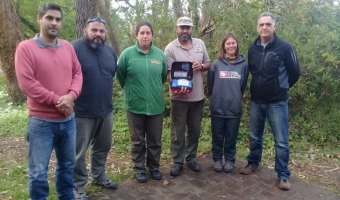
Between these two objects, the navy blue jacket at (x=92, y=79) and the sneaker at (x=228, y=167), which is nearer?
the navy blue jacket at (x=92, y=79)

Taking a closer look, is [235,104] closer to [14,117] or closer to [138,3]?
[138,3]

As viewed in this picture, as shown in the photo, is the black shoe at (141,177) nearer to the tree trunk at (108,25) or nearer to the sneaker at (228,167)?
the sneaker at (228,167)

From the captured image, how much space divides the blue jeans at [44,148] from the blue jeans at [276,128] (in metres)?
2.55

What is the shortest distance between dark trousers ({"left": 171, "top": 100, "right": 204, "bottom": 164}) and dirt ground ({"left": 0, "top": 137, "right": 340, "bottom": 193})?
0.59 m

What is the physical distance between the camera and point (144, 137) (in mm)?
4664

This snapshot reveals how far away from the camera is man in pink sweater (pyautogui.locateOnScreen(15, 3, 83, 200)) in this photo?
3160 millimetres

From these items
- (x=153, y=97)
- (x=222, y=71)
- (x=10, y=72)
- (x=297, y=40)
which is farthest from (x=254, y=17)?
(x=10, y=72)

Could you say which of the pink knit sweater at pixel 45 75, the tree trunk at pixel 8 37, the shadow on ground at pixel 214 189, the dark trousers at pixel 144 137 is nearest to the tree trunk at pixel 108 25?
the tree trunk at pixel 8 37

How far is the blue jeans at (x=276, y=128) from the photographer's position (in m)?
4.52

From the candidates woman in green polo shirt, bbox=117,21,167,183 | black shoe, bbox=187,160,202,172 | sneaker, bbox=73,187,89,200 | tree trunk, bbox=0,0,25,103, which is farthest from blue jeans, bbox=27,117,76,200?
tree trunk, bbox=0,0,25,103

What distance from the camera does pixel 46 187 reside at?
11.3 ft

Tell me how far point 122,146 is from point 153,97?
6.82 ft

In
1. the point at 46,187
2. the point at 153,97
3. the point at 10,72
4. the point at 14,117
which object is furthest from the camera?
the point at 10,72

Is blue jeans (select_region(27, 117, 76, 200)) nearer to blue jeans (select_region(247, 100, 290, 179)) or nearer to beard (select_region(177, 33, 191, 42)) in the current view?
beard (select_region(177, 33, 191, 42))
